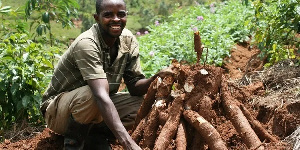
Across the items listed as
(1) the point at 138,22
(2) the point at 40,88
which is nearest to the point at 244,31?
(1) the point at 138,22

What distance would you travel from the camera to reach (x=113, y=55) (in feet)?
10.3

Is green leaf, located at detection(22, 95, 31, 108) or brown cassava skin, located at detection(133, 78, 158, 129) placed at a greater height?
brown cassava skin, located at detection(133, 78, 158, 129)

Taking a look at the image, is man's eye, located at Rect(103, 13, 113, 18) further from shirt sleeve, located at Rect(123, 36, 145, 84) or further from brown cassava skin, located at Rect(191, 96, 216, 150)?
brown cassava skin, located at Rect(191, 96, 216, 150)

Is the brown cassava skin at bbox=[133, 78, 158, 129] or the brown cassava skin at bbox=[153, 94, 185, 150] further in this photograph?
the brown cassava skin at bbox=[133, 78, 158, 129]

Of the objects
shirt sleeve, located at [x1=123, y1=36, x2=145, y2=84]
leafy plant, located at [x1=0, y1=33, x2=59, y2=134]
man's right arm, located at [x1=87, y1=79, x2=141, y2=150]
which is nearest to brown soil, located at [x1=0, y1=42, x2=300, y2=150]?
leafy plant, located at [x1=0, y1=33, x2=59, y2=134]

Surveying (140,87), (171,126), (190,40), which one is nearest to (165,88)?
(171,126)

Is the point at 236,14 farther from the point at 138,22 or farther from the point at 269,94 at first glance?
the point at 269,94

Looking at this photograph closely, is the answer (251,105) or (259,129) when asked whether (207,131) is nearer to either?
(259,129)

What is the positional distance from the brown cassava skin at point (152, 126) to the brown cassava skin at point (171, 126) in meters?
0.11

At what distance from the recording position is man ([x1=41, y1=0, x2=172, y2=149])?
276cm

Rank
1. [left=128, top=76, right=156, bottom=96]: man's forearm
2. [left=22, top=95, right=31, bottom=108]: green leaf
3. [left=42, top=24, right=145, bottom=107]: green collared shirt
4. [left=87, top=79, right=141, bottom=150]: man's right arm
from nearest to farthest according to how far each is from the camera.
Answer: [left=87, top=79, right=141, bottom=150]: man's right arm
[left=42, top=24, right=145, bottom=107]: green collared shirt
[left=128, top=76, right=156, bottom=96]: man's forearm
[left=22, top=95, right=31, bottom=108]: green leaf

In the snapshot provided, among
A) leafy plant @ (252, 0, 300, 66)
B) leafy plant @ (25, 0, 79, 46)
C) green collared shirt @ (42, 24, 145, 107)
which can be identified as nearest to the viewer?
green collared shirt @ (42, 24, 145, 107)

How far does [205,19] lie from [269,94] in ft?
13.2

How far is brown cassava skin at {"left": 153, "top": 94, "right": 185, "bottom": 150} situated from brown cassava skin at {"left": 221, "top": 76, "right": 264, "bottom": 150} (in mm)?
315
